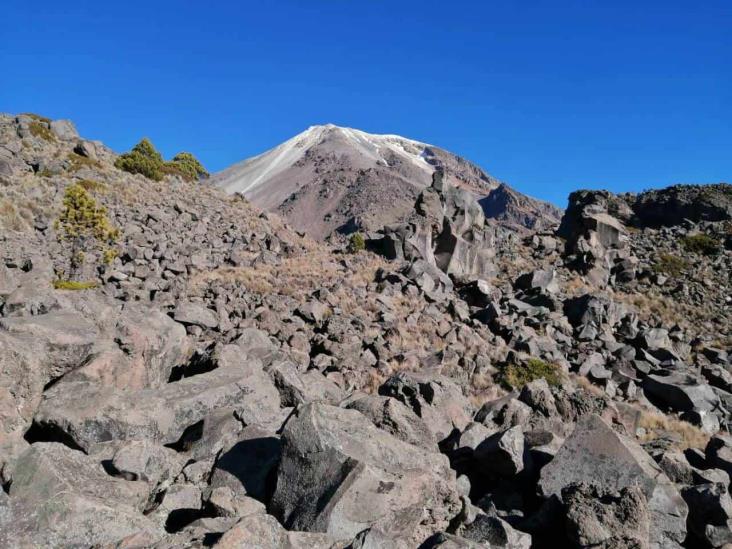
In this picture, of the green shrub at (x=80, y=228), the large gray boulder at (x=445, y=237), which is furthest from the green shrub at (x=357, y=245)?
the green shrub at (x=80, y=228)

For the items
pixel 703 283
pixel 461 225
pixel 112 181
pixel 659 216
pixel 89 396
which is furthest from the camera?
pixel 659 216

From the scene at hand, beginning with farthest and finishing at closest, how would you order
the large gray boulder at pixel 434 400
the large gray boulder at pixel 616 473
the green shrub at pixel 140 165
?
the green shrub at pixel 140 165
the large gray boulder at pixel 434 400
the large gray boulder at pixel 616 473

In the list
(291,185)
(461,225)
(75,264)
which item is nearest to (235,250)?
(75,264)

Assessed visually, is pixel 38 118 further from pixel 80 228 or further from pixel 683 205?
pixel 683 205

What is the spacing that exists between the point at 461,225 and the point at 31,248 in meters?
24.9

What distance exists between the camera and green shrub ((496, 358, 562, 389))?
15281mm

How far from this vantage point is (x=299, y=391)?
356 inches

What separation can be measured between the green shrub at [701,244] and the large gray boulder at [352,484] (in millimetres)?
39421

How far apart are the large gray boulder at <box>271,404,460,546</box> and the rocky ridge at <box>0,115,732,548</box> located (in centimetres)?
2

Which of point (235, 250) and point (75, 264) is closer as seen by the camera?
point (75, 264)

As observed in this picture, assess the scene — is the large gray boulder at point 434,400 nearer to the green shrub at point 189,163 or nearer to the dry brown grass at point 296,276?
the dry brown grass at point 296,276

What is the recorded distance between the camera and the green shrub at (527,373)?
50.1 feet

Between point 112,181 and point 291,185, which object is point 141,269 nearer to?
point 112,181

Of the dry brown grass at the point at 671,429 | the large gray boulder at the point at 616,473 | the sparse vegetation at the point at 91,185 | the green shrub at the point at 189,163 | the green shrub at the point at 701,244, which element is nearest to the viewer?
the large gray boulder at the point at 616,473
